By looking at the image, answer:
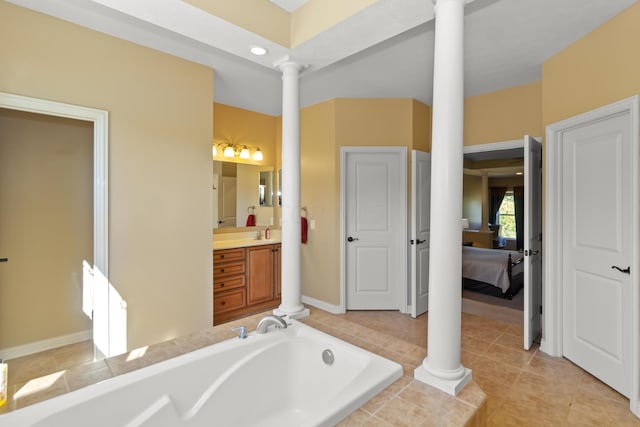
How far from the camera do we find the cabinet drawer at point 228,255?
3607 mm

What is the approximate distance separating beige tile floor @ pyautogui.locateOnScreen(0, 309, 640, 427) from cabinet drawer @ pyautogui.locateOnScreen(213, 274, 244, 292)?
1232 millimetres

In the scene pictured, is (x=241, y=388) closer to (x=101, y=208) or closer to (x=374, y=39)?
(x=101, y=208)

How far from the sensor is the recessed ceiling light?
227 cm

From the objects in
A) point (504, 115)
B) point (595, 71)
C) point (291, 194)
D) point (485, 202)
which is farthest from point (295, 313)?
point (485, 202)

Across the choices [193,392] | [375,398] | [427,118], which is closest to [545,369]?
[375,398]

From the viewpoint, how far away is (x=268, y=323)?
210 cm

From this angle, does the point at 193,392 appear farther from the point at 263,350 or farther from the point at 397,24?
the point at 397,24

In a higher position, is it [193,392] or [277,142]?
[277,142]

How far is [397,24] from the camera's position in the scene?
6.28 feet

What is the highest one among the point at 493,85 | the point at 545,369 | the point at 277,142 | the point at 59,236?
the point at 493,85

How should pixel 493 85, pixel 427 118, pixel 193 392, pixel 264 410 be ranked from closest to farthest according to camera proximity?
pixel 193 392
pixel 264 410
pixel 493 85
pixel 427 118

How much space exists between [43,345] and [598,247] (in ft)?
15.7

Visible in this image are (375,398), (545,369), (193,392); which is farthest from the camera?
(545,369)

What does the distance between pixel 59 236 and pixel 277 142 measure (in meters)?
2.88
